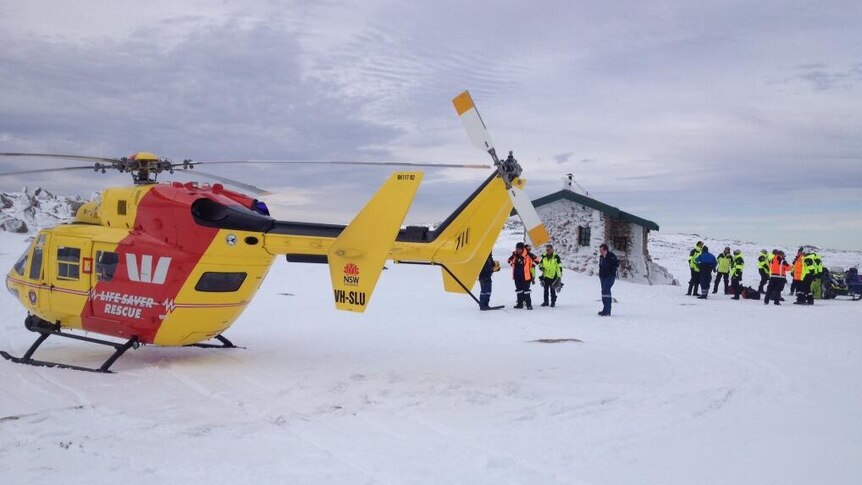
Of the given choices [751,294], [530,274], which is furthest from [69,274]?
[751,294]

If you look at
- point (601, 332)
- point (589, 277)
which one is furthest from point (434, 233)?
point (589, 277)

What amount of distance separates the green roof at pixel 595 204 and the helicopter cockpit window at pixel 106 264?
18.3 meters

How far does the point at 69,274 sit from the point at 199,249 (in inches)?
81.0

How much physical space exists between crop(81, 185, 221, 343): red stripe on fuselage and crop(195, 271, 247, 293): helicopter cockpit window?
0.21 meters

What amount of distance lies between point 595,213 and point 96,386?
1953 centimetres

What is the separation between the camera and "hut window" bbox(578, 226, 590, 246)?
2434 cm

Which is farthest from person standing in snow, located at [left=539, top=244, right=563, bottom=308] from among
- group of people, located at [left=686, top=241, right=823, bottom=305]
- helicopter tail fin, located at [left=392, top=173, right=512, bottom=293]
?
helicopter tail fin, located at [left=392, top=173, right=512, bottom=293]

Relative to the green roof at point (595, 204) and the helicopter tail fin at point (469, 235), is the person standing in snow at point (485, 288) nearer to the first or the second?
the helicopter tail fin at point (469, 235)

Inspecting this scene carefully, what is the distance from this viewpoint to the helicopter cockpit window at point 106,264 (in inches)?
333

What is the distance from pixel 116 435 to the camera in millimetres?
5746

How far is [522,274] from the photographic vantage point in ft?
52.4

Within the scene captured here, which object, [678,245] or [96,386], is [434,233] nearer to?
[96,386]

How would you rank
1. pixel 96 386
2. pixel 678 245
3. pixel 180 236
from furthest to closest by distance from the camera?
pixel 678 245, pixel 180 236, pixel 96 386

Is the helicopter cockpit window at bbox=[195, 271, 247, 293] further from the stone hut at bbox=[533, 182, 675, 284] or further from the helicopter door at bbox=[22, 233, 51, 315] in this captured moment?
the stone hut at bbox=[533, 182, 675, 284]
